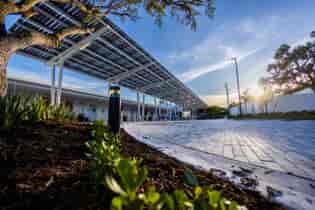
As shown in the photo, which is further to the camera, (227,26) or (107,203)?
(227,26)

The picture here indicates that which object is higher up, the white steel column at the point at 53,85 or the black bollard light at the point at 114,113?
the white steel column at the point at 53,85

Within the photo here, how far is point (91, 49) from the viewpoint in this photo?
7934mm

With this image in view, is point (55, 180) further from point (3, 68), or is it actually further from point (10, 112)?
point (3, 68)

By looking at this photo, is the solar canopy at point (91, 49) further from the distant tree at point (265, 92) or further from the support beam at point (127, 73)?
the distant tree at point (265, 92)

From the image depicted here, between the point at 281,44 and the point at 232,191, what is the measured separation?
18.3 m

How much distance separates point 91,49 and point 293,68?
1813 centimetres

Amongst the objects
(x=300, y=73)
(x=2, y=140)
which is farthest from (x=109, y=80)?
(x=300, y=73)

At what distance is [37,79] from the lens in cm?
932

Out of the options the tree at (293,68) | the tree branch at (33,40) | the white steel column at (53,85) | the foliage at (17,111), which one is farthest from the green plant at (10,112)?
the tree at (293,68)

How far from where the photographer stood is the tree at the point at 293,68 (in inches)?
484

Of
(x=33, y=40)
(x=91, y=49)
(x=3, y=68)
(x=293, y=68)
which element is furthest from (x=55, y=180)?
(x=293, y=68)

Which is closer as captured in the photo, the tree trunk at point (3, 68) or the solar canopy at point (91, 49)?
the tree trunk at point (3, 68)

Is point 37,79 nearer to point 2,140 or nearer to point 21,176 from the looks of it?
point 2,140

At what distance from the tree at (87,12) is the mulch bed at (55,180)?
4.70 feet
